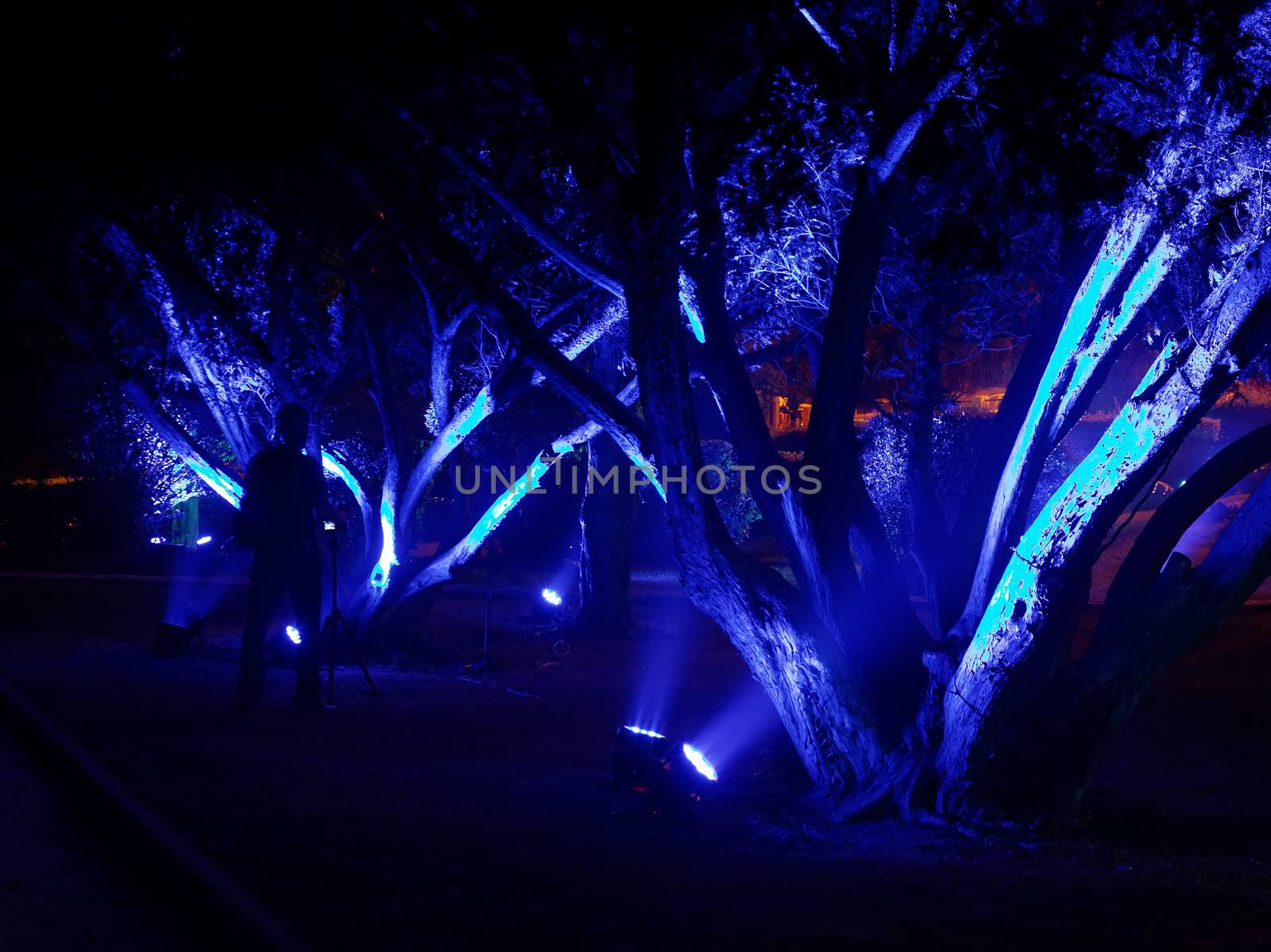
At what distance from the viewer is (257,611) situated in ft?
28.9

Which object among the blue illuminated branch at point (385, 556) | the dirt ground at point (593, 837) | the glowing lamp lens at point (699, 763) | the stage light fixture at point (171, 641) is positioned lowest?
the dirt ground at point (593, 837)

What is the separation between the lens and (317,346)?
48.0ft

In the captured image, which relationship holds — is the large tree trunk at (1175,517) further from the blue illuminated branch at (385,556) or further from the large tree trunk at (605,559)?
the large tree trunk at (605,559)

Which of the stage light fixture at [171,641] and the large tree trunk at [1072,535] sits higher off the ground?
the large tree trunk at [1072,535]

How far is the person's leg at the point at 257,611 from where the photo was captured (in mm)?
8797

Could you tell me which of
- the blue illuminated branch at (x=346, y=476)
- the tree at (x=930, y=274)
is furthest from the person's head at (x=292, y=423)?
the blue illuminated branch at (x=346, y=476)

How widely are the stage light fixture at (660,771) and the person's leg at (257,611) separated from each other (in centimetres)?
295

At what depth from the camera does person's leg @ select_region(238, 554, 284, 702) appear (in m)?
8.80

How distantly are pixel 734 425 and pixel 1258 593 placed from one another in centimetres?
1984

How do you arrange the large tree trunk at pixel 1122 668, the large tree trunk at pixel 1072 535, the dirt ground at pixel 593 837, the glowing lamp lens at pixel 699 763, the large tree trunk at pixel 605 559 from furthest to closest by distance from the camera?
the large tree trunk at pixel 605 559, the glowing lamp lens at pixel 699 763, the large tree trunk at pixel 1122 668, the large tree trunk at pixel 1072 535, the dirt ground at pixel 593 837

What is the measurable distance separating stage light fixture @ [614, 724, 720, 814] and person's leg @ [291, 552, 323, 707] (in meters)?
2.80

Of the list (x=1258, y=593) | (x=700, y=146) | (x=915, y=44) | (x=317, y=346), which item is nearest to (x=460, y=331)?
(x=317, y=346)

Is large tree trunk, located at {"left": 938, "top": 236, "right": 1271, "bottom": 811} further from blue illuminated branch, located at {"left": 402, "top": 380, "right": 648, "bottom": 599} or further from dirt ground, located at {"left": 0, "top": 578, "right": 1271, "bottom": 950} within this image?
blue illuminated branch, located at {"left": 402, "top": 380, "right": 648, "bottom": 599}

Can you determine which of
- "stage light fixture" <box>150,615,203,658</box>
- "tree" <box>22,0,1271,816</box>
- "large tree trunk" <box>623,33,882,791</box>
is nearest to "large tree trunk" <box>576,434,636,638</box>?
"stage light fixture" <box>150,615,203,658</box>
